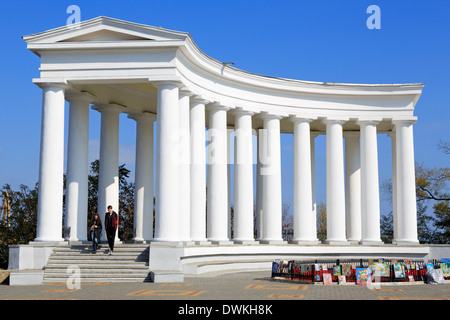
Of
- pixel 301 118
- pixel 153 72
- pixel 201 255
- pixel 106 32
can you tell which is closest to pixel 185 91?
pixel 153 72

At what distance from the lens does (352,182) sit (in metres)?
86.8

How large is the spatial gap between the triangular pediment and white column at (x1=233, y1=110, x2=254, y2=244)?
1872 centimetres

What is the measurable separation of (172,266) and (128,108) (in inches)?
1047

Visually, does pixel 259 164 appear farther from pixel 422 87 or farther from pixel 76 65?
pixel 76 65

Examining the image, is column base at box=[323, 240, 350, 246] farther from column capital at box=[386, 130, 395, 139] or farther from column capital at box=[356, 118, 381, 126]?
column capital at box=[386, 130, 395, 139]

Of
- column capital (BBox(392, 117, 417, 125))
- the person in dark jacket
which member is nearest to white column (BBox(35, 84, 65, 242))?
the person in dark jacket

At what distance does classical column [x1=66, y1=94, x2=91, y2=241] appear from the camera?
62.0 meters

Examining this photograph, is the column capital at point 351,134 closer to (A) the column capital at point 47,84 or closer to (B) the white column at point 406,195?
(B) the white column at point 406,195

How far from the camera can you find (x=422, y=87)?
78812 mm

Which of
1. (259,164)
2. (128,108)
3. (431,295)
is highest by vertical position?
(128,108)

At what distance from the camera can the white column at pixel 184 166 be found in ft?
194

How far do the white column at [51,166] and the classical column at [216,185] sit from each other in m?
17.5
